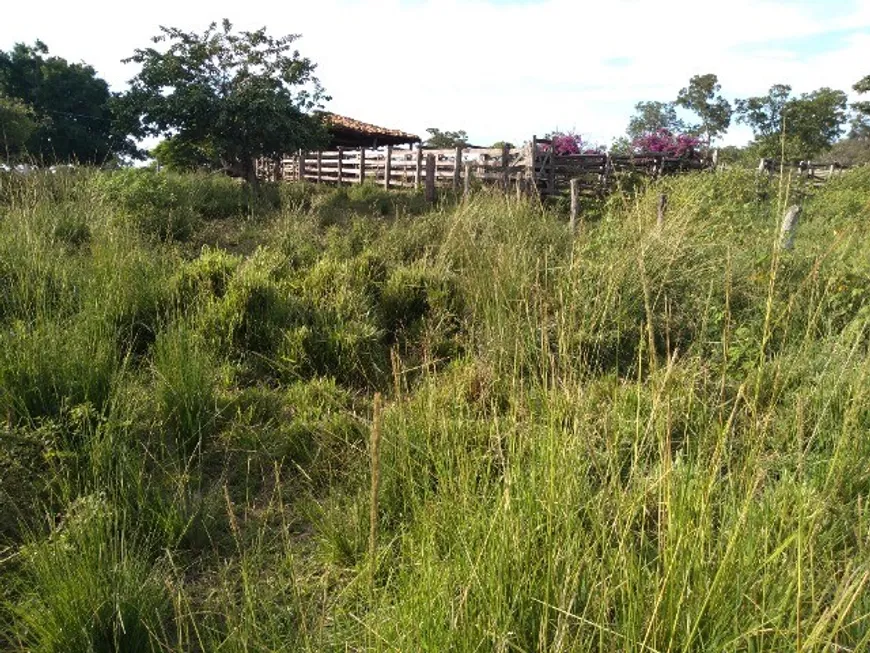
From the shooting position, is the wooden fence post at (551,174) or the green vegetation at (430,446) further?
the wooden fence post at (551,174)

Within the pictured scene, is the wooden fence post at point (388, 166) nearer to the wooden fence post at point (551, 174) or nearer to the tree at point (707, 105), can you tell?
the wooden fence post at point (551, 174)

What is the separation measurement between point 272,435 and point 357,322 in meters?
1.48

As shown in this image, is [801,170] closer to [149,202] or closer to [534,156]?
[534,156]

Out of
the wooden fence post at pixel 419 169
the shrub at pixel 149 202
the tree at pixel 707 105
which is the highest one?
the tree at pixel 707 105

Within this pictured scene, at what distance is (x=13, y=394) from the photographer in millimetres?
2822

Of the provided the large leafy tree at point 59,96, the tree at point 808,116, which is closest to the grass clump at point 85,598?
the large leafy tree at point 59,96

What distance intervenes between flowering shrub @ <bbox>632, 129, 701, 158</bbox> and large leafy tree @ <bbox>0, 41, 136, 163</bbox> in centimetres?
2262

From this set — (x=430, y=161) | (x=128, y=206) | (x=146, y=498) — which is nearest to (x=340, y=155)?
(x=430, y=161)

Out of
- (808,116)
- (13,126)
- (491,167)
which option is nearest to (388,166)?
(491,167)

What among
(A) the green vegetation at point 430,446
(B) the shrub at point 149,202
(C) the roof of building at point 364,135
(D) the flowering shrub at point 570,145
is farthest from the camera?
(C) the roof of building at point 364,135

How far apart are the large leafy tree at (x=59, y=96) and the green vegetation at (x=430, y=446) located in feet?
85.2

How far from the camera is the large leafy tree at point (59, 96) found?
28172 millimetres

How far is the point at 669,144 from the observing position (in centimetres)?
2189

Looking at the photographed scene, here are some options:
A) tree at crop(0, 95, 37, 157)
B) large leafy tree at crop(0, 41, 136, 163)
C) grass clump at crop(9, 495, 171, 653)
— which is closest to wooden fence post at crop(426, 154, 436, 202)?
grass clump at crop(9, 495, 171, 653)
